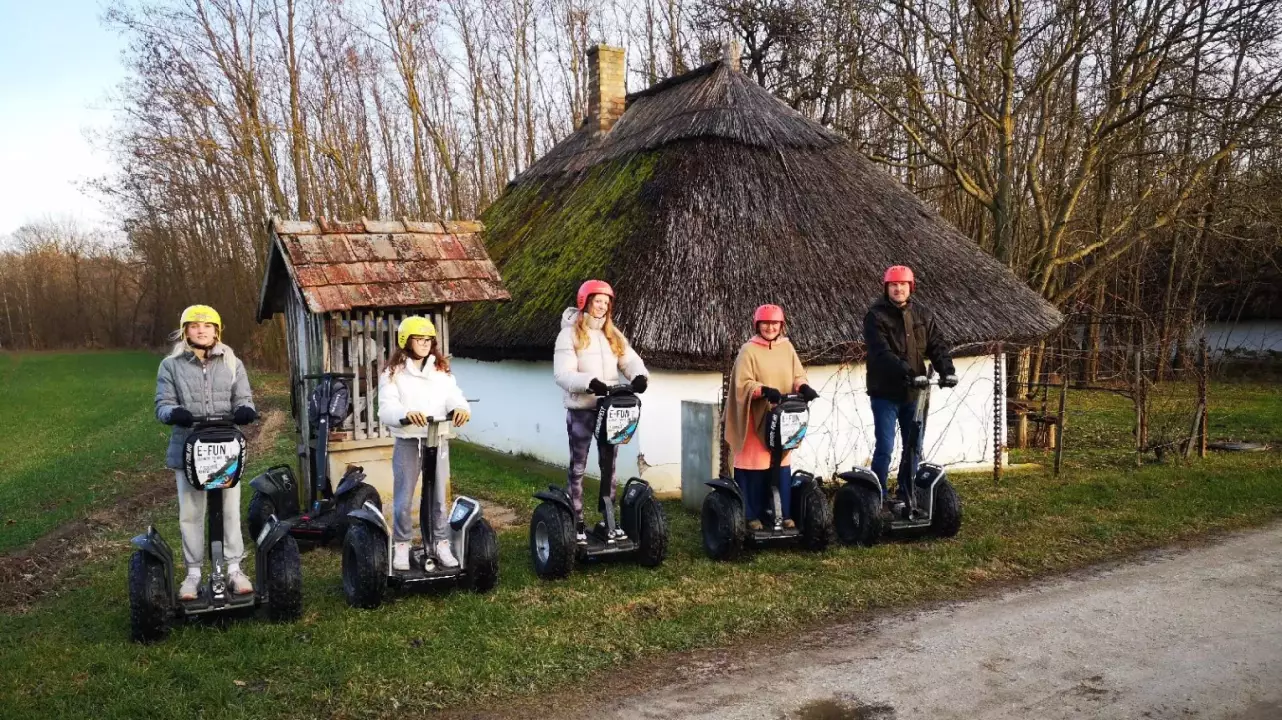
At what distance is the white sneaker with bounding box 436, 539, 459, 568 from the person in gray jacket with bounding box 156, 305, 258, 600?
108 centimetres

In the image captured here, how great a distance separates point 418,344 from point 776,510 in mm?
2828

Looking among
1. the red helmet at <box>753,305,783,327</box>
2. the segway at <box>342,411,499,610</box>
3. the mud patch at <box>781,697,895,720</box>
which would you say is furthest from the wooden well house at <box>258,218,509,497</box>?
the mud patch at <box>781,697,895,720</box>

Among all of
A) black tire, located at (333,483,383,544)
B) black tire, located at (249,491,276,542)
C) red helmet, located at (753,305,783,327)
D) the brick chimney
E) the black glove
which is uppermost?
the brick chimney

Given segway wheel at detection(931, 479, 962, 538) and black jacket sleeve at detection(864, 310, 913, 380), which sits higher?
black jacket sleeve at detection(864, 310, 913, 380)

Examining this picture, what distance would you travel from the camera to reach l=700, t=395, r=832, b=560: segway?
6.38 m

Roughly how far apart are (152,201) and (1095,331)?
2914cm

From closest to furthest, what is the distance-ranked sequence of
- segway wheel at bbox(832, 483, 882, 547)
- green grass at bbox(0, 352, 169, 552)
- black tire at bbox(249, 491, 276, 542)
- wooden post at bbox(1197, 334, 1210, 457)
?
segway wheel at bbox(832, 483, 882, 547) → black tire at bbox(249, 491, 276, 542) → green grass at bbox(0, 352, 169, 552) → wooden post at bbox(1197, 334, 1210, 457)

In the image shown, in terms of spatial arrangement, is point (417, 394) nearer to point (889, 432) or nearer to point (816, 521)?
point (816, 521)

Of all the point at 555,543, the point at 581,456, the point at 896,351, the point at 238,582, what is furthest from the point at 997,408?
the point at 238,582

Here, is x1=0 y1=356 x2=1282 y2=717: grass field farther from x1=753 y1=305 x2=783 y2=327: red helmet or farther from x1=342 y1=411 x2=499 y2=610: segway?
x1=753 y1=305 x2=783 y2=327: red helmet

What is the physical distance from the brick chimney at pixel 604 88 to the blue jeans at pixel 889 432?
963 centimetres

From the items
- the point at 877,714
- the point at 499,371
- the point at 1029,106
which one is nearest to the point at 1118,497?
the point at 877,714

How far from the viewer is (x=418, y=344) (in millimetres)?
5586

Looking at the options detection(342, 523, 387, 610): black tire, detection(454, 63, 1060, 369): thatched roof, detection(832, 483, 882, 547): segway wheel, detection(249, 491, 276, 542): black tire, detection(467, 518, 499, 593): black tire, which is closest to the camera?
detection(342, 523, 387, 610): black tire
